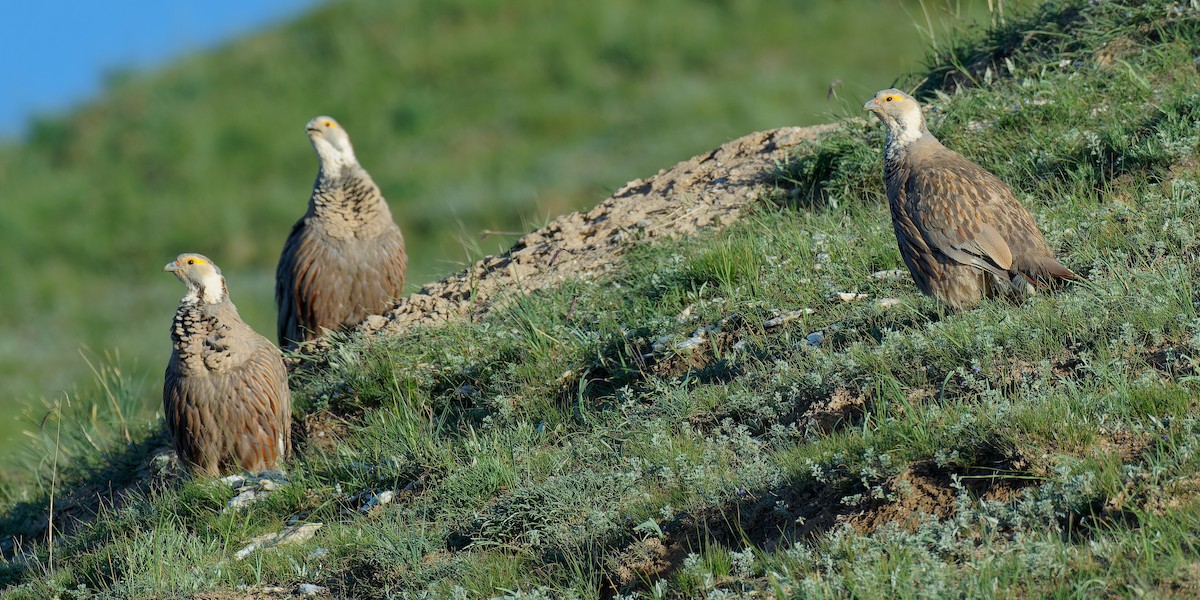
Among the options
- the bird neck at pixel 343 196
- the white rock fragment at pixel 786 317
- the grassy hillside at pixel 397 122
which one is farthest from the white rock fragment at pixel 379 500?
the grassy hillside at pixel 397 122

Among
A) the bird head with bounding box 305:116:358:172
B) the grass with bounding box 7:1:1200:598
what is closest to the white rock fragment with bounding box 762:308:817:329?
the grass with bounding box 7:1:1200:598

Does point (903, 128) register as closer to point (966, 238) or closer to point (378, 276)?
point (966, 238)

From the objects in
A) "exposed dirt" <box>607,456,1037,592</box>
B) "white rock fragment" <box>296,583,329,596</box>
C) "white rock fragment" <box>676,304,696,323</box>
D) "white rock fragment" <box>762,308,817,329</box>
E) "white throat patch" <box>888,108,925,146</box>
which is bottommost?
"white rock fragment" <box>296,583,329,596</box>

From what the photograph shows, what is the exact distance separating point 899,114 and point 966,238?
98 centimetres

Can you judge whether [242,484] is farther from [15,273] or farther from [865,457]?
[15,273]

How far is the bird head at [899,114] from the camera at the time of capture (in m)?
6.85

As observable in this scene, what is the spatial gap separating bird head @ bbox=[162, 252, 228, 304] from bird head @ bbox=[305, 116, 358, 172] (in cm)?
166

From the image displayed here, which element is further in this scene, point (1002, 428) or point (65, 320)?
point (65, 320)

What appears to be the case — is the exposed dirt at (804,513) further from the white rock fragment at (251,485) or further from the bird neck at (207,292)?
the bird neck at (207,292)

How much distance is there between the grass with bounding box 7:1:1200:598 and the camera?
14.9 feet

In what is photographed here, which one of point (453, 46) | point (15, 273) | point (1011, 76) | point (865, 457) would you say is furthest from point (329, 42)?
point (865, 457)

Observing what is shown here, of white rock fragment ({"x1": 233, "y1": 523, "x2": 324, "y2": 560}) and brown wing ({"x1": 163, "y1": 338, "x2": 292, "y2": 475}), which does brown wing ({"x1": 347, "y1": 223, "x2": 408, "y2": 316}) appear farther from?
white rock fragment ({"x1": 233, "y1": 523, "x2": 324, "y2": 560})

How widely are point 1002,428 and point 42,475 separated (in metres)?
6.26

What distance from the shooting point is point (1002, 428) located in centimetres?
479
